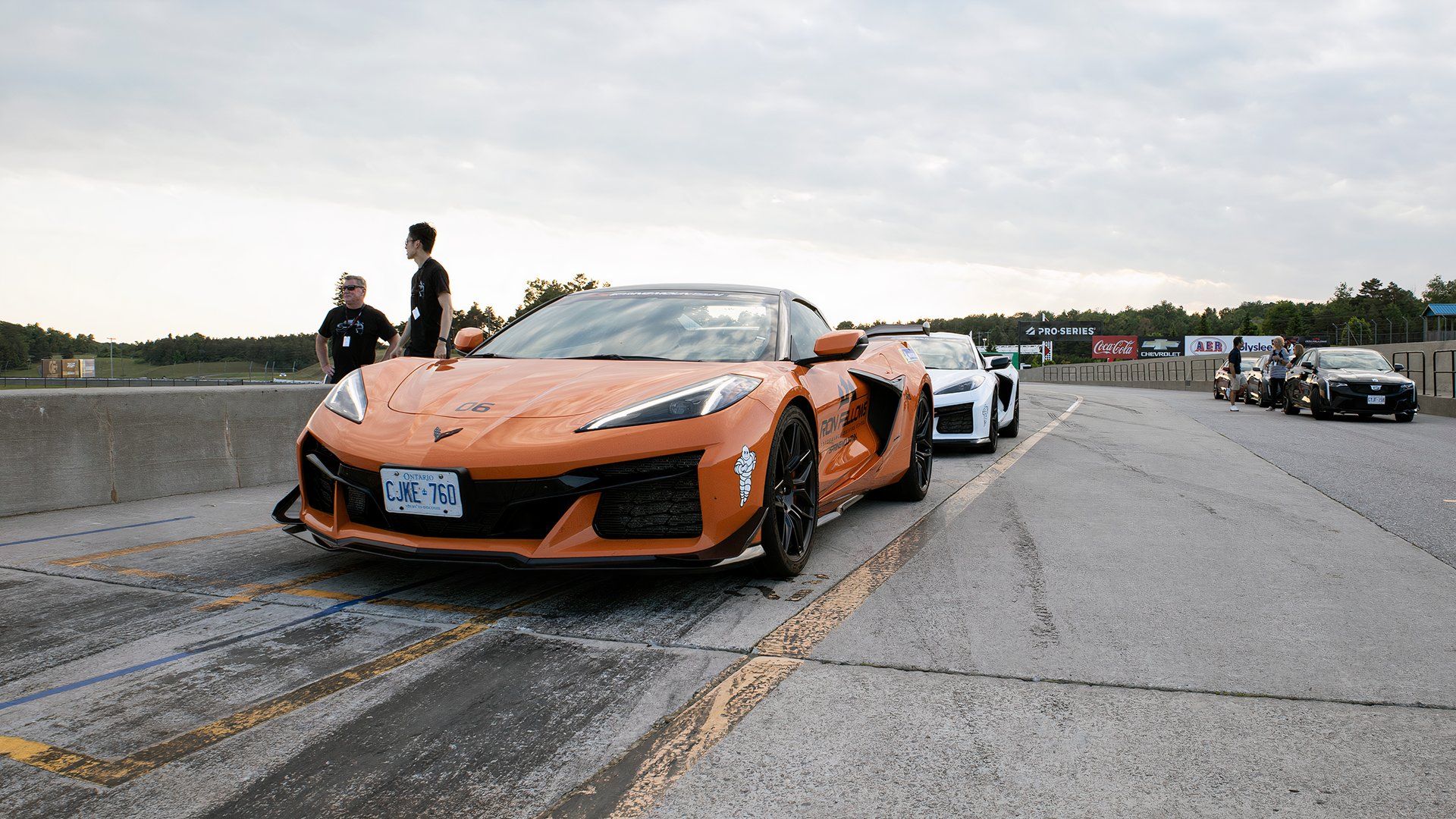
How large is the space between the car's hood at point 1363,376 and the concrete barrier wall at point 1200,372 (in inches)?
128

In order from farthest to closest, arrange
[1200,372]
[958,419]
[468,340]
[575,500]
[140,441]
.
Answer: [1200,372], [958,419], [140,441], [468,340], [575,500]

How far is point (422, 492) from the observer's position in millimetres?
3404

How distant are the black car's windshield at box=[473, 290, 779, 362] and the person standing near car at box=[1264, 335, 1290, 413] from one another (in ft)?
62.6

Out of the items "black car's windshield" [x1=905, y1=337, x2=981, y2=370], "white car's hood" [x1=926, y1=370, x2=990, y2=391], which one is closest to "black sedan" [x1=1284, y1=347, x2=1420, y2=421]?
"black car's windshield" [x1=905, y1=337, x2=981, y2=370]

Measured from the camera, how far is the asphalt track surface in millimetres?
2129

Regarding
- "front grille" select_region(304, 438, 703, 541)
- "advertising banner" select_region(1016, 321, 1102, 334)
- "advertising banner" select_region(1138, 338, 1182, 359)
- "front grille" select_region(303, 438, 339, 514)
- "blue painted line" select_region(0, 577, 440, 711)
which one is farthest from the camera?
"advertising banner" select_region(1016, 321, 1102, 334)

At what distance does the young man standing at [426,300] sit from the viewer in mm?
6805

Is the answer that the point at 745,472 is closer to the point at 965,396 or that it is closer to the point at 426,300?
the point at 426,300

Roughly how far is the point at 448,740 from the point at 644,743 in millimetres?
→ 476

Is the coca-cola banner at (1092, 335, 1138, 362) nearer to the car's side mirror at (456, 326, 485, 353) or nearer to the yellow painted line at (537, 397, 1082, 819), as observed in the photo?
the car's side mirror at (456, 326, 485, 353)

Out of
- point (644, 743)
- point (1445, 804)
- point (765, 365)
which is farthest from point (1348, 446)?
point (644, 743)

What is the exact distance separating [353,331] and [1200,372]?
172ft

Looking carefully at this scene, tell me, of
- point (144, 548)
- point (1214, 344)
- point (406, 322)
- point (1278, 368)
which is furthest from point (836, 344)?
point (1214, 344)

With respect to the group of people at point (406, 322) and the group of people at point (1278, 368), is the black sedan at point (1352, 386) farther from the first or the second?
the group of people at point (406, 322)
